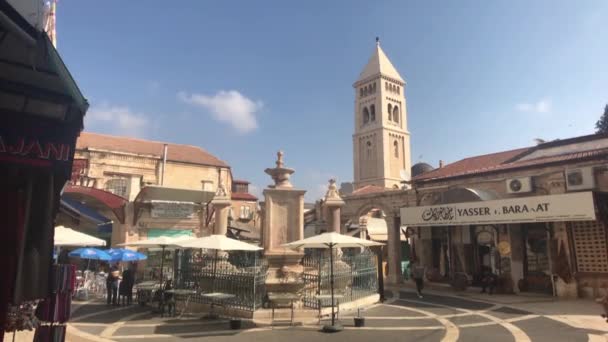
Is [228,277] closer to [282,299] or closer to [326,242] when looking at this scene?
[282,299]

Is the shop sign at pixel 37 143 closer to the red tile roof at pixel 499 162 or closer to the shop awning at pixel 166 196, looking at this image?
the red tile roof at pixel 499 162

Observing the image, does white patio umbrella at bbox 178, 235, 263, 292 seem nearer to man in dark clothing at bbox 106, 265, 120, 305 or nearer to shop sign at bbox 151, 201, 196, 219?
man in dark clothing at bbox 106, 265, 120, 305

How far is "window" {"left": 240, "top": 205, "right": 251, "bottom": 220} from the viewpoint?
38.7 m

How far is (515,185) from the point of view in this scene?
17.8 meters

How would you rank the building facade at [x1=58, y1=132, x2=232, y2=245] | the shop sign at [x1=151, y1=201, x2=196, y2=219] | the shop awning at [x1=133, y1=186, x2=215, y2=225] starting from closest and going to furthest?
1. the building facade at [x1=58, y1=132, x2=232, y2=245]
2. the shop awning at [x1=133, y1=186, x2=215, y2=225]
3. the shop sign at [x1=151, y1=201, x2=196, y2=219]

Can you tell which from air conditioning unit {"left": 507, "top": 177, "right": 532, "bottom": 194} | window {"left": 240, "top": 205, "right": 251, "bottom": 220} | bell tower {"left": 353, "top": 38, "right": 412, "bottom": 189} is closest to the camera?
air conditioning unit {"left": 507, "top": 177, "right": 532, "bottom": 194}

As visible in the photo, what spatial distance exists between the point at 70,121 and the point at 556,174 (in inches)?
712

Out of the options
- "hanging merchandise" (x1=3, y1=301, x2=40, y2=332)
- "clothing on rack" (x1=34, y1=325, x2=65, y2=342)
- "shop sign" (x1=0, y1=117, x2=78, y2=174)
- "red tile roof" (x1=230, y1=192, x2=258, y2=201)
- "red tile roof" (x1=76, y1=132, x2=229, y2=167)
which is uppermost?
"red tile roof" (x1=76, y1=132, x2=229, y2=167)

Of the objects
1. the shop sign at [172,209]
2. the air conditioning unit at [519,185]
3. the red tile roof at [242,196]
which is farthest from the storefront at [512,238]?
the red tile roof at [242,196]

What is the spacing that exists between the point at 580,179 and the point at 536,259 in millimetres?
4285

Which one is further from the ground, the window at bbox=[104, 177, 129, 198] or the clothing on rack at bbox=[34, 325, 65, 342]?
the window at bbox=[104, 177, 129, 198]

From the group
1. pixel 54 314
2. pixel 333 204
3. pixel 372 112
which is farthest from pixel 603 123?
pixel 372 112

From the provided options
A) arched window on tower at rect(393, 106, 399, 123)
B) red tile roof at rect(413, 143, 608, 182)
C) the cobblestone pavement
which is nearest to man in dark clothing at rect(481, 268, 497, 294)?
the cobblestone pavement

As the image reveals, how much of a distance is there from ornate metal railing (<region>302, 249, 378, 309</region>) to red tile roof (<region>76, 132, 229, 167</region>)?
21125 millimetres
